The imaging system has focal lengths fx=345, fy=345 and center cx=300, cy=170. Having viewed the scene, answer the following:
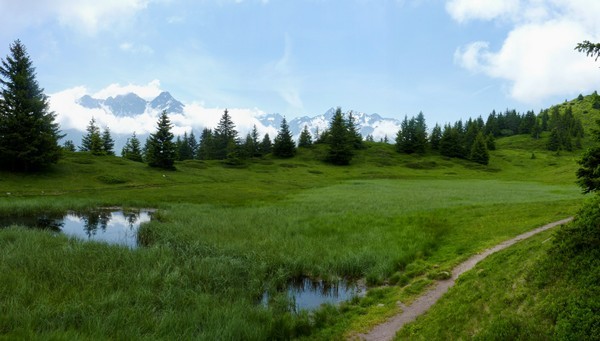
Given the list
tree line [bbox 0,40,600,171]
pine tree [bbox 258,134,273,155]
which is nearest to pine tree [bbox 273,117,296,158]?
tree line [bbox 0,40,600,171]

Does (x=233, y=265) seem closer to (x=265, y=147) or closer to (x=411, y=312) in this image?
(x=411, y=312)

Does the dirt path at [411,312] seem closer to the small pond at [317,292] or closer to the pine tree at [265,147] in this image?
the small pond at [317,292]

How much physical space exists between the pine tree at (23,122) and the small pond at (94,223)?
27.1 m

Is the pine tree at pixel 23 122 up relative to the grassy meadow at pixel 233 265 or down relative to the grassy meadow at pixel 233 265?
up

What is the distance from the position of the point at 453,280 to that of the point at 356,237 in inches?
338

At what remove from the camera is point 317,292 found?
15.1 m

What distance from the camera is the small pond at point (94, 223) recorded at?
24781mm

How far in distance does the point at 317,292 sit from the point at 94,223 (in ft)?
76.6

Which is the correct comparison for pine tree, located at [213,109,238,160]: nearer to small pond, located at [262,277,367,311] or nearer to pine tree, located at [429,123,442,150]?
pine tree, located at [429,123,442,150]

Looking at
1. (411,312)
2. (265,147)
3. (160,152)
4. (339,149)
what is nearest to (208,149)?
(265,147)

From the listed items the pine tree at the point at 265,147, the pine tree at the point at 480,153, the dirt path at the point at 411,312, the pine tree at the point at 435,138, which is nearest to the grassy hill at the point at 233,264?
the dirt path at the point at 411,312

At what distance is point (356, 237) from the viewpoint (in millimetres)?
21891

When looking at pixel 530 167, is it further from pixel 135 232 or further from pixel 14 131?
pixel 14 131

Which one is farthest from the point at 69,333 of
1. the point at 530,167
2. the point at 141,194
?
the point at 530,167
